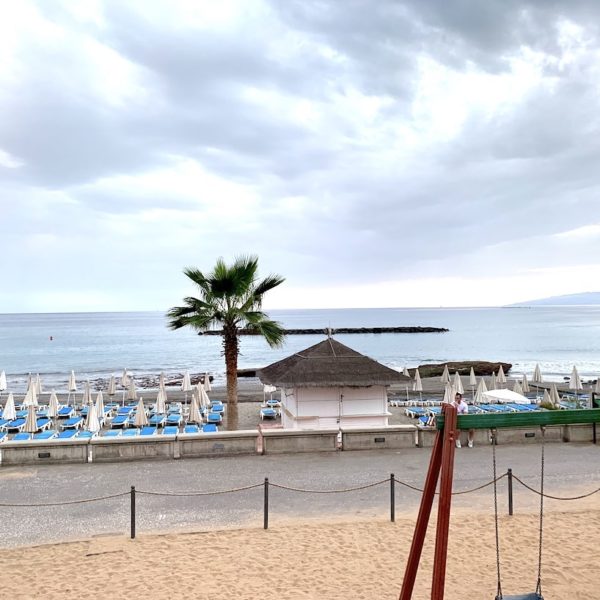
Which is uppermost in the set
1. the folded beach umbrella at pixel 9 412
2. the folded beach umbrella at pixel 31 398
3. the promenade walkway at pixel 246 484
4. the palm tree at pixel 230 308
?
the palm tree at pixel 230 308

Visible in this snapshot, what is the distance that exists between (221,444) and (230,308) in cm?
599

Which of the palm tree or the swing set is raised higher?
the palm tree

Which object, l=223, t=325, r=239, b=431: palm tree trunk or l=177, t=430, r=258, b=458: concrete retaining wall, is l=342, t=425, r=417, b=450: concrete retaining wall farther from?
l=223, t=325, r=239, b=431: palm tree trunk

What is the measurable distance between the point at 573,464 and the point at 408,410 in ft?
38.1

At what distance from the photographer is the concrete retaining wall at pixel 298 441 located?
50.5 ft

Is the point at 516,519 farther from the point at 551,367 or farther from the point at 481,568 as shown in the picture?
the point at 551,367

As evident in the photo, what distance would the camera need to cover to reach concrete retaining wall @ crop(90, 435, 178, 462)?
14703mm

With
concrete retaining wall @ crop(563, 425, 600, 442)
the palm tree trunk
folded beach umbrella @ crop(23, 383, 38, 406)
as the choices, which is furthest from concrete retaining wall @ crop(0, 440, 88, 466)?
concrete retaining wall @ crop(563, 425, 600, 442)

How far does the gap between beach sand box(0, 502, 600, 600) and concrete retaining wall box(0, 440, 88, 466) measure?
5.68 meters

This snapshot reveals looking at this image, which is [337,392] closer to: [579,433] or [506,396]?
[506,396]

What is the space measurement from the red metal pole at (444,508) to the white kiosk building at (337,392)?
11.3 meters

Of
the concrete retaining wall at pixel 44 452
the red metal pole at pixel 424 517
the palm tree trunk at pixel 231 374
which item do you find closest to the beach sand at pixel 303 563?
the red metal pole at pixel 424 517

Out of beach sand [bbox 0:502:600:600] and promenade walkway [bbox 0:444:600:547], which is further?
promenade walkway [bbox 0:444:600:547]

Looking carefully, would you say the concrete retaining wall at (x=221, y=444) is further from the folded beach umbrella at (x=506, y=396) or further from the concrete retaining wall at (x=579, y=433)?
the concrete retaining wall at (x=579, y=433)
